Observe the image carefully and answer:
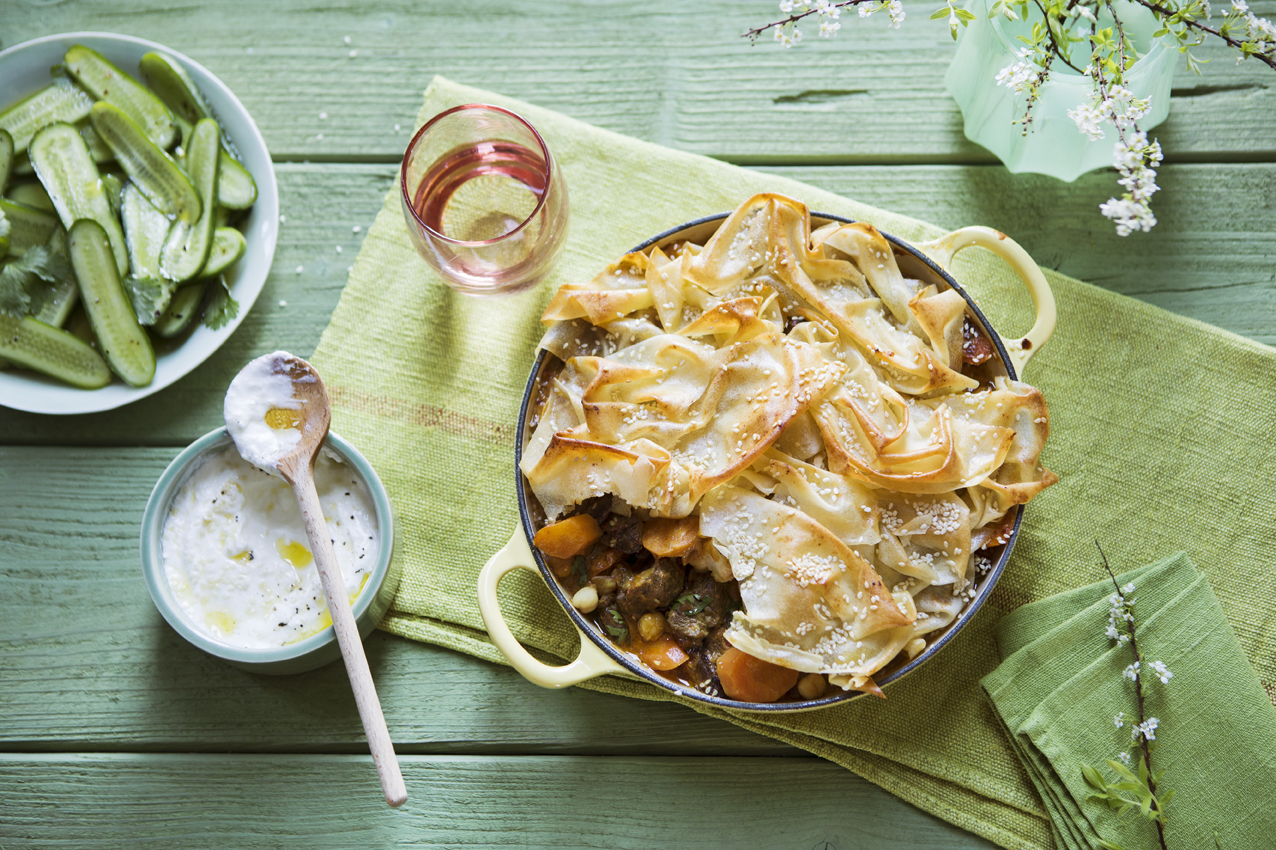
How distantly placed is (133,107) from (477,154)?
3.26 feet

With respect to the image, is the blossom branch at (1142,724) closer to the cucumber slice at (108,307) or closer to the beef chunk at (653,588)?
the beef chunk at (653,588)

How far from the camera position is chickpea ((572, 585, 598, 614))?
6.22 ft

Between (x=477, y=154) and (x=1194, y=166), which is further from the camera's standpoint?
(x=1194, y=166)

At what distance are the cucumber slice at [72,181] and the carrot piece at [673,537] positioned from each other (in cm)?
161

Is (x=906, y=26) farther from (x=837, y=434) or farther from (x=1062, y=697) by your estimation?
(x=1062, y=697)

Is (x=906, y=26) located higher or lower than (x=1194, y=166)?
higher

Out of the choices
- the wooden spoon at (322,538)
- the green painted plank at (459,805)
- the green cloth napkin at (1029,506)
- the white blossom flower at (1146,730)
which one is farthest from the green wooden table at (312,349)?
the white blossom flower at (1146,730)

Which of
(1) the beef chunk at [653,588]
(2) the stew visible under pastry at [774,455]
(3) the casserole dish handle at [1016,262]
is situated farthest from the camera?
(3) the casserole dish handle at [1016,262]

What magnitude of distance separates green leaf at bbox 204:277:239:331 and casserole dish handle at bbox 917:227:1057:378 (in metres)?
1.79

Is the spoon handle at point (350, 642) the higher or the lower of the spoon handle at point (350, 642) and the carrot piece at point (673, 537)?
the lower

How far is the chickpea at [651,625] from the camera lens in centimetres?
190

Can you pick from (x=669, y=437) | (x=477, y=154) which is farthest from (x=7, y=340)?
(x=669, y=437)

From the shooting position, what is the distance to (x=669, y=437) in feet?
5.97

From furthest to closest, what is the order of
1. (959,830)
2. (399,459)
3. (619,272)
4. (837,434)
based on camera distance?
(399,459) → (959,830) → (619,272) → (837,434)
